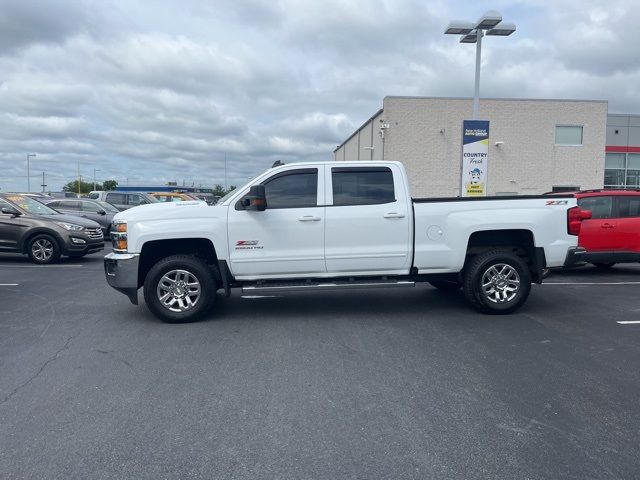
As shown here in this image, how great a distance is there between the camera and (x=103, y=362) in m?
5.64

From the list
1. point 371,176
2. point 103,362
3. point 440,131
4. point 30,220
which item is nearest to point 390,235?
point 371,176

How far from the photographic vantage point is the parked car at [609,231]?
36.0 feet

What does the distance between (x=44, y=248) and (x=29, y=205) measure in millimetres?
1638

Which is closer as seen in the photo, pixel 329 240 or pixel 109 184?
pixel 329 240

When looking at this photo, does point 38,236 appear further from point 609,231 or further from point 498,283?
point 609,231

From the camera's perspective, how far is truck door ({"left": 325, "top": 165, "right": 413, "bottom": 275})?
7.42m

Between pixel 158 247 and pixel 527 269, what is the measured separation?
4968 mm

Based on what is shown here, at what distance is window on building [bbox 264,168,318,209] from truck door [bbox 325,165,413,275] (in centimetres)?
22

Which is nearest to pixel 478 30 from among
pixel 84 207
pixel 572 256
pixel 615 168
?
pixel 572 256

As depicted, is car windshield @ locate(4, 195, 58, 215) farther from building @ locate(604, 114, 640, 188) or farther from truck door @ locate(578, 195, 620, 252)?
building @ locate(604, 114, 640, 188)

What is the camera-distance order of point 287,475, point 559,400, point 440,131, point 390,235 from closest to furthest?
point 287,475, point 559,400, point 390,235, point 440,131

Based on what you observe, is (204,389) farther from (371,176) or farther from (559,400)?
(371,176)

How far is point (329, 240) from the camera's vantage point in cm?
741

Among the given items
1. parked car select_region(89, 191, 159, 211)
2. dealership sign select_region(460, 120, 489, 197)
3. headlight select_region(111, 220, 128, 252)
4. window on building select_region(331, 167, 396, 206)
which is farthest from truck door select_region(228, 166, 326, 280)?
parked car select_region(89, 191, 159, 211)
